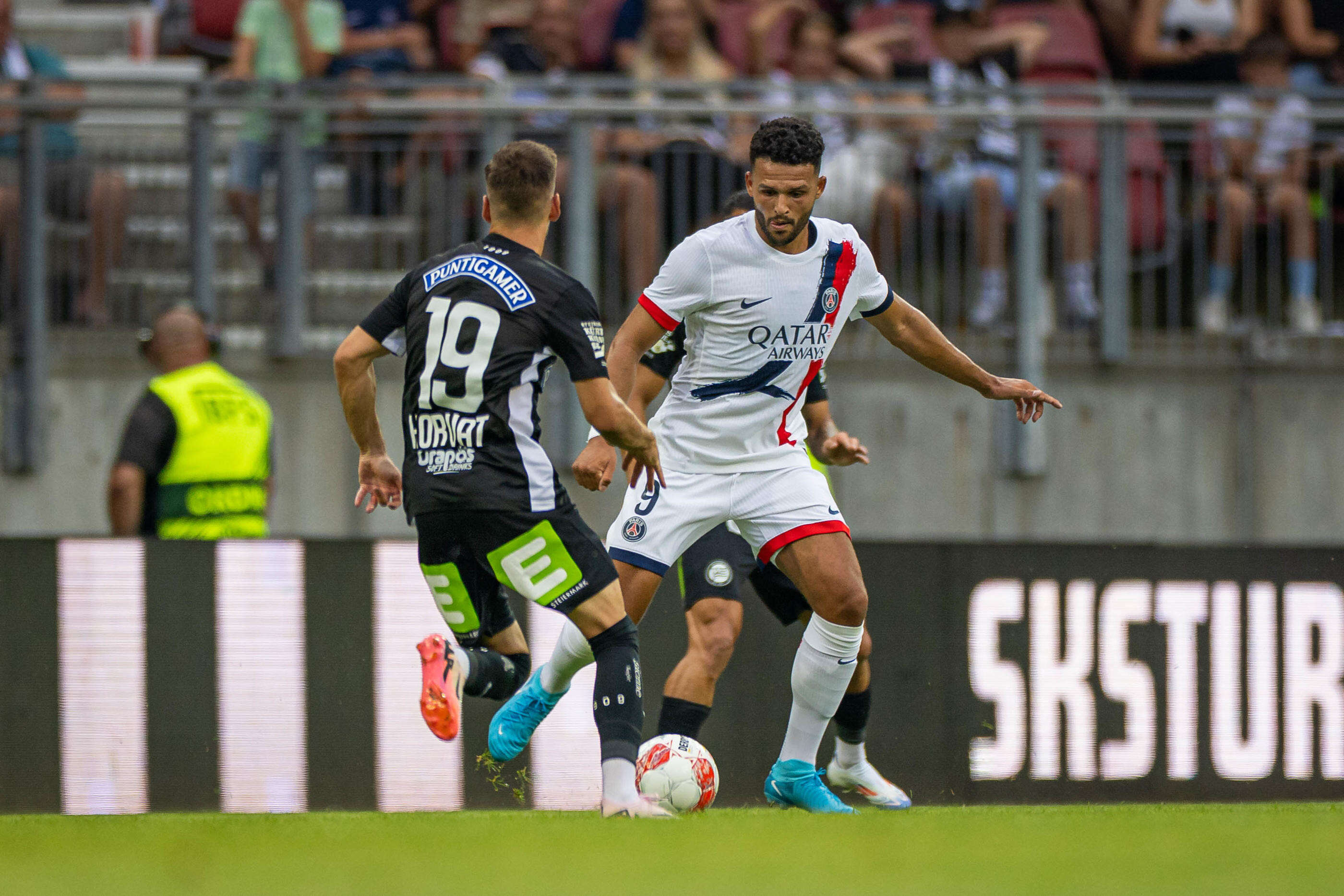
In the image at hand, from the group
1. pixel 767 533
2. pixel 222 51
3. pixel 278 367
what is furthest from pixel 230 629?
pixel 222 51

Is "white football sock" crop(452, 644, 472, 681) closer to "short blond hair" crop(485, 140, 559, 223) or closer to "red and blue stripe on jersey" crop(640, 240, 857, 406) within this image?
"red and blue stripe on jersey" crop(640, 240, 857, 406)

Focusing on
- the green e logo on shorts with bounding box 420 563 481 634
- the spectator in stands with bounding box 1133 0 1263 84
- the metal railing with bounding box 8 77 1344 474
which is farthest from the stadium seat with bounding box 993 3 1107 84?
the green e logo on shorts with bounding box 420 563 481 634

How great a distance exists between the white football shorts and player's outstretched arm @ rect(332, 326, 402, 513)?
82 centimetres

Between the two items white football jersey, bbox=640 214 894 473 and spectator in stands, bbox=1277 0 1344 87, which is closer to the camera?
white football jersey, bbox=640 214 894 473

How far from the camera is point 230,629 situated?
6.71 m

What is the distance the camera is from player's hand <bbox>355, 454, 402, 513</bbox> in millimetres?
5664

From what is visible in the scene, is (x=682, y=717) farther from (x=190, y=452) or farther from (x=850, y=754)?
(x=190, y=452)

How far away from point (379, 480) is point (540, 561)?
76 cm

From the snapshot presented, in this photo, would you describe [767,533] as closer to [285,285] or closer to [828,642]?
[828,642]

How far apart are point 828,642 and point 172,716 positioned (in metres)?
2.74

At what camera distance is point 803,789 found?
604cm

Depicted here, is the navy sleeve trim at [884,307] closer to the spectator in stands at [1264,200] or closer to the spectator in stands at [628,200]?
the spectator in stands at [628,200]

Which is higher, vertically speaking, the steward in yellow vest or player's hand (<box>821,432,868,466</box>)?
player's hand (<box>821,432,868,466</box>)

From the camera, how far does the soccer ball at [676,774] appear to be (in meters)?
5.66
